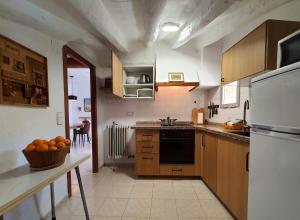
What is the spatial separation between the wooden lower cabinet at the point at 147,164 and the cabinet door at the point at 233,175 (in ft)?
3.52

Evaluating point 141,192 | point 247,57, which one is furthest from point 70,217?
point 247,57

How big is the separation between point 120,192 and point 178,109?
1920mm

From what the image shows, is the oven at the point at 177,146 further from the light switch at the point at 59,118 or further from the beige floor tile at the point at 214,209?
the light switch at the point at 59,118

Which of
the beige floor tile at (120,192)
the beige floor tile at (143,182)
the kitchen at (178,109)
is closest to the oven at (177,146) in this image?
the kitchen at (178,109)

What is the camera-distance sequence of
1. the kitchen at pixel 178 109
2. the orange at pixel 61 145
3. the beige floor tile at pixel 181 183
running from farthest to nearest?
1. the beige floor tile at pixel 181 183
2. the orange at pixel 61 145
3. the kitchen at pixel 178 109

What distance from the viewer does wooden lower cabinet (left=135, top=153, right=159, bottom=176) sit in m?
2.85

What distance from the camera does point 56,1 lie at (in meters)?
1.29

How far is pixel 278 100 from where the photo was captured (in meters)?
0.93

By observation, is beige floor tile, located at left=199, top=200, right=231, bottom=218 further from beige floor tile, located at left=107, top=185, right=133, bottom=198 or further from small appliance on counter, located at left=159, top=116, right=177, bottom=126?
small appliance on counter, located at left=159, top=116, right=177, bottom=126

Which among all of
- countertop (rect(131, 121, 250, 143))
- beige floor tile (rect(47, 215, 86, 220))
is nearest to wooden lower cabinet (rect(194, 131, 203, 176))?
countertop (rect(131, 121, 250, 143))

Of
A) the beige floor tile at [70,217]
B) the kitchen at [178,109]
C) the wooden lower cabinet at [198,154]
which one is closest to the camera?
the kitchen at [178,109]

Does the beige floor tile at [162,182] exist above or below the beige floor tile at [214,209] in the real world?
below

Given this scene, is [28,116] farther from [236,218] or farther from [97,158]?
[236,218]

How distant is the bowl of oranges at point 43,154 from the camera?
1.20m
